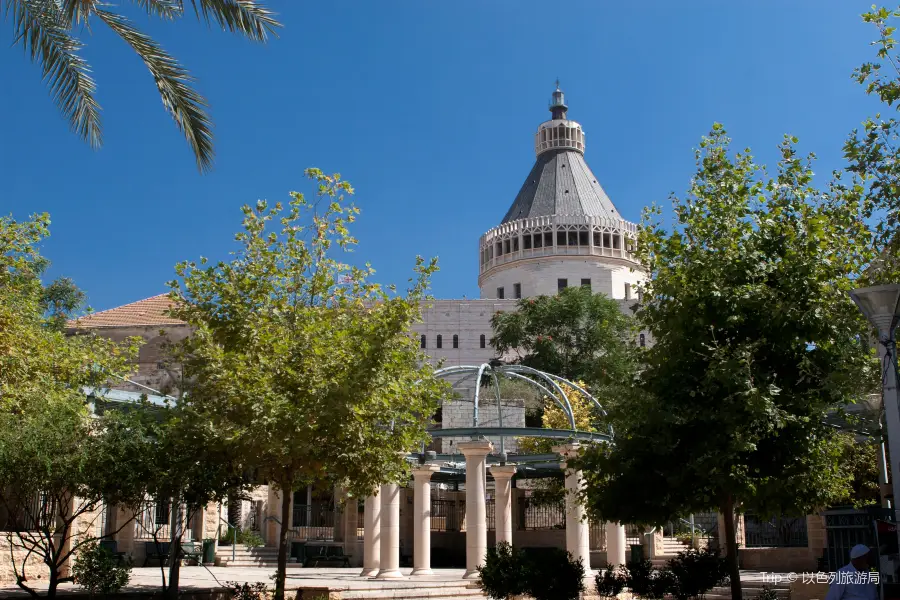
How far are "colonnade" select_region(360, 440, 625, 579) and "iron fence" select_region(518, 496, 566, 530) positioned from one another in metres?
9.67

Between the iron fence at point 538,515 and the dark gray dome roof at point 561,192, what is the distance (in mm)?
60922

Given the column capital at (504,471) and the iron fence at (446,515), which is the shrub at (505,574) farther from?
the iron fence at (446,515)

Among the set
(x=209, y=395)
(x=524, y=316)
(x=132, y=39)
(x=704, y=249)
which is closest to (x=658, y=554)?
(x=704, y=249)

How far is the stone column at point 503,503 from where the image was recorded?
2405 cm

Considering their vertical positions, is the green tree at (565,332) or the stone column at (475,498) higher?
the green tree at (565,332)

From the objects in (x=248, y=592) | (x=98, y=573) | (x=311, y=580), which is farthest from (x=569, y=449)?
(x=98, y=573)

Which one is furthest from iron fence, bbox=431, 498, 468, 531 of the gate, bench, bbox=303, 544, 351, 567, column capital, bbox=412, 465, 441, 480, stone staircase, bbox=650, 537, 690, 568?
the gate

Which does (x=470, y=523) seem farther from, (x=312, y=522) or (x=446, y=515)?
(x=312, y=522)

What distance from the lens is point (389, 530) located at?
77.9 ft

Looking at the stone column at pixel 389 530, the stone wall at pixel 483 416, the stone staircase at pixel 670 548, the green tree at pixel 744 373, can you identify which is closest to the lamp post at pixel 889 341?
the green tree at pixel 744 373

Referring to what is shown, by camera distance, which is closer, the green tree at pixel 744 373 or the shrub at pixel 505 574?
the green tree at pixel 744 373

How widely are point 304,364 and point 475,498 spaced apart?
33.4ft

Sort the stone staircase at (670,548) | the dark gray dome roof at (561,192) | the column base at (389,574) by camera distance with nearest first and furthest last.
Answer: the column base at (389,574) → the stone staircase at (670,548) → the dark gray dome roof at (561,192)

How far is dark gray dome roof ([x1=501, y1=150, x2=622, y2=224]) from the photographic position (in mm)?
95250
